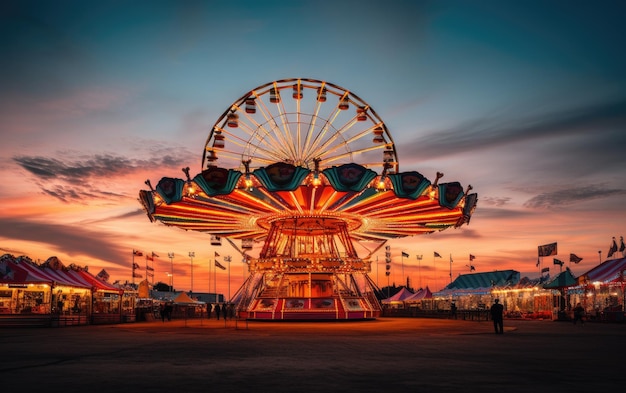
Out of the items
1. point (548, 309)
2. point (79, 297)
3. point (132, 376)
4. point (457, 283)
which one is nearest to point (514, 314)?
point (548, 309)

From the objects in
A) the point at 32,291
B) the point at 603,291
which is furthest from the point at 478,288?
the point at 32,291

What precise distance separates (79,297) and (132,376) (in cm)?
4132

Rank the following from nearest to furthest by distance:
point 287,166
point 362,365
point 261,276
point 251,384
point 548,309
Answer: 1. point 251,384
2. point 362,365
3. point 287,166
4. point 261,276
5. point 548,309

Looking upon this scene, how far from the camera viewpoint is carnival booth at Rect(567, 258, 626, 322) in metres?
35.8

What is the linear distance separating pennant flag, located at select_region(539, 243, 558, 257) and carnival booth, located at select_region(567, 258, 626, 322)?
161 inches

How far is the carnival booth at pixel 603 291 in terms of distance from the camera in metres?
35.8

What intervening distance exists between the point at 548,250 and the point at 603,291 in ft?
23.7

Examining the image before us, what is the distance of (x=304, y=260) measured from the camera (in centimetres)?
3647

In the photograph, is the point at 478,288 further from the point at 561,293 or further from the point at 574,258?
the point at 561,293

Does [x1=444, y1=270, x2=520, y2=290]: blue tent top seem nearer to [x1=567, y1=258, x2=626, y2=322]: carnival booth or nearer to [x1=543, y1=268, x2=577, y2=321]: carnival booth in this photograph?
[x1=543, y1=268, x2=577, y2=321]: carnival booth

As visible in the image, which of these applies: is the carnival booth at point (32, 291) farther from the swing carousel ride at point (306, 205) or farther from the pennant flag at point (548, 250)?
the pennant flag at point (548, 250)

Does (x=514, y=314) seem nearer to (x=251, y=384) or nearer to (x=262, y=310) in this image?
(x=262, y=310)

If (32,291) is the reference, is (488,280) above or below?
A: above

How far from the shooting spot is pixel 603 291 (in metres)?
41.1
